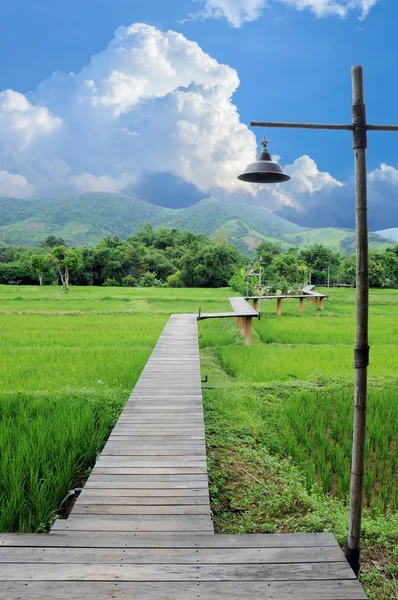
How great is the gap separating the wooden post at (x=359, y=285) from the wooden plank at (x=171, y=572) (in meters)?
0.36

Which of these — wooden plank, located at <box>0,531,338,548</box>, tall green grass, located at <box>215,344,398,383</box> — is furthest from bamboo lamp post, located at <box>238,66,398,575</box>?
tall green grass, located at <box>215,344,398,383</box>

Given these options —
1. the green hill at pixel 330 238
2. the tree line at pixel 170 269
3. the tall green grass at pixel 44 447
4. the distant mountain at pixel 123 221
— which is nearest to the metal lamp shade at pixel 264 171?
the tall green grass at pixel 44 447

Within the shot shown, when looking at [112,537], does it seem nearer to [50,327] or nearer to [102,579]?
[102,579]

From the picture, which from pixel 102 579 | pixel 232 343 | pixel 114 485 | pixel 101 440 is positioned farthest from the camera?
pixel 232 343

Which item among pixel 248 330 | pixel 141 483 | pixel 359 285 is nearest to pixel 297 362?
pixel 248 330

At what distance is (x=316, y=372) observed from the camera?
700 cm

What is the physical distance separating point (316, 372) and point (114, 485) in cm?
489

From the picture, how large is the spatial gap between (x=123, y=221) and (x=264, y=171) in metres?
118

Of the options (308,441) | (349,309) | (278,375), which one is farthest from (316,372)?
(349,309)

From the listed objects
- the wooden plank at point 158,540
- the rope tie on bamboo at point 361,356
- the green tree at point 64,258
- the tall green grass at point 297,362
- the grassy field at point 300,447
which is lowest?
the grassy field at point 300,447

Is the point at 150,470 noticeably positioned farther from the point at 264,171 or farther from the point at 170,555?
the point at 264,171

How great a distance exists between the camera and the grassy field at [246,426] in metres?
2.93

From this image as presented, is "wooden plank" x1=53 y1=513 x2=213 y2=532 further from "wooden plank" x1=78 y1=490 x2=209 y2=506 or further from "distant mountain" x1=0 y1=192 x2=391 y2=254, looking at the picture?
"distant mountain" x1=0 y1=192 x2=391 y2=254

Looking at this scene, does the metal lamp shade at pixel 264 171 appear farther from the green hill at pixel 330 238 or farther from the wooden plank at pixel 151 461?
the green hill at pixel 330 238
